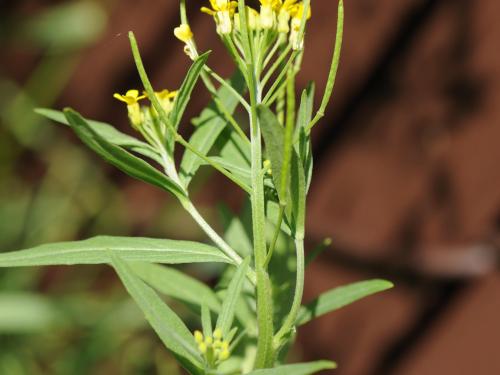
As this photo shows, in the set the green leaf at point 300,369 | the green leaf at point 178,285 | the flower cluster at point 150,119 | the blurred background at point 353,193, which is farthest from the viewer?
the blurred background at point 353,193

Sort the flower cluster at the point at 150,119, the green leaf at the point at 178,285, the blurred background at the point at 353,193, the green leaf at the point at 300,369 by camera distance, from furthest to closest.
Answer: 1. the blurred background at the point at 353,193
2. the green leaf at the point at 178,285
3. the flower cluster at the point at 150,119
4. the green leaf at the point at 300,369

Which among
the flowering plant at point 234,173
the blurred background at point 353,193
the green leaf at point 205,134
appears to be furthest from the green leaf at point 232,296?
the blurred background at point 353,193

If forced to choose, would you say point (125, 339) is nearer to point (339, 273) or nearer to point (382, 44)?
point (339, 273)

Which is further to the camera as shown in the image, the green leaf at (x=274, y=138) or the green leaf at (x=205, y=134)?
the green leaf at (x=205, y=134)

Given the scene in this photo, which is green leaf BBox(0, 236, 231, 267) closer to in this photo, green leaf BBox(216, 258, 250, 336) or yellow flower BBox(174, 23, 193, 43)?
green leaf BBox(216, 258, 250, 336)

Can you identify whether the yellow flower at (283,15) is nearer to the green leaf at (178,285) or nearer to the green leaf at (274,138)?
the green leaf at (274,138)

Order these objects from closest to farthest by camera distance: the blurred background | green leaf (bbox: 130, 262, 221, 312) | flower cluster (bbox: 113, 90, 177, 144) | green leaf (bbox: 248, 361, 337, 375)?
green leaf (bbox: 248, 361, 337, 375), flower cluster (bbox: 113, 90, 177, 144), green leaf (bbox: 130, 262, 221, 312), the blurred background

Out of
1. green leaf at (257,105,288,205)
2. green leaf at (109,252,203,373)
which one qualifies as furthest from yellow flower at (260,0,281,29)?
green leaf at (109,252,203,373)

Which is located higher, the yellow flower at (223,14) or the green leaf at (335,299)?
the yellow flower at (223,14)
